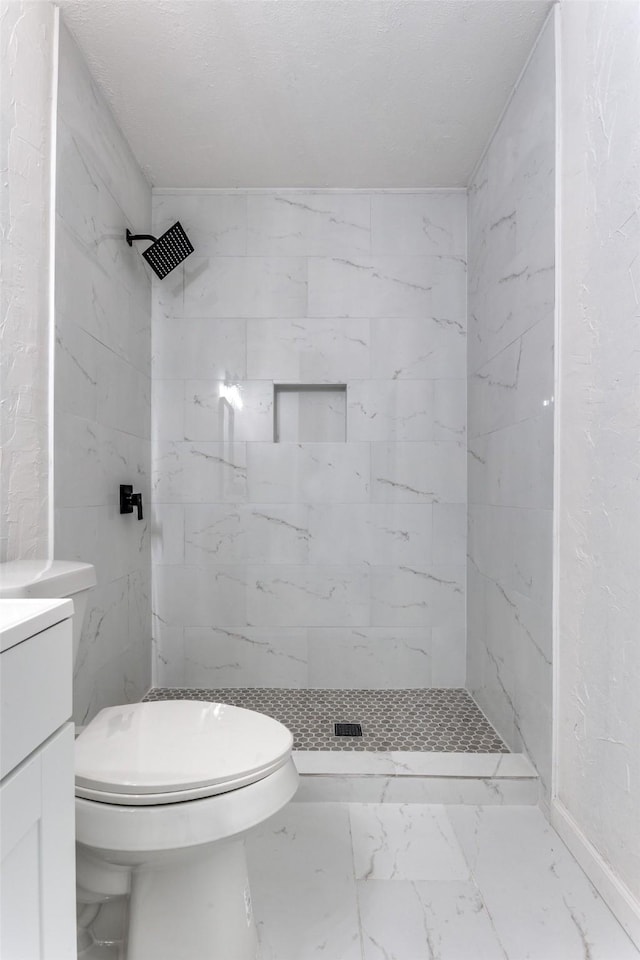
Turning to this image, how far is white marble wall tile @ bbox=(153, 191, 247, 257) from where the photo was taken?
2525 millimetres

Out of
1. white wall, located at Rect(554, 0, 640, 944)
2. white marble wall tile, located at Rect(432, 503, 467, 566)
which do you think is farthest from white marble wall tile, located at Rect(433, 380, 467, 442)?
white wall, located at Rect(554, 0, 640, 944)

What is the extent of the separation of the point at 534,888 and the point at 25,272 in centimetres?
194

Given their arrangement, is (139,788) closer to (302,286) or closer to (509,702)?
(509,702)

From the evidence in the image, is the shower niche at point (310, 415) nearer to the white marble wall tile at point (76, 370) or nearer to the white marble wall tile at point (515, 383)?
the white marble wall tile at point (515, 383)

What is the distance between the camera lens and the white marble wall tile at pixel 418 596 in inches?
99.1

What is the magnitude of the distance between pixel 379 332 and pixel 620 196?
51.4 inches

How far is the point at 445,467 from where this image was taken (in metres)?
2.52

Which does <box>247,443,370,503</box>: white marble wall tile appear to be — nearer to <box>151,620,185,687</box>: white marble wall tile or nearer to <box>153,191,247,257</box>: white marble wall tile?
<box>151,620,185,687</box>: white marble wall tile

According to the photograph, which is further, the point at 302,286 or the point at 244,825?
the point at 302,286

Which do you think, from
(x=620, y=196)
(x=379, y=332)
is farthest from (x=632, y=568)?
(x=379, y=332)

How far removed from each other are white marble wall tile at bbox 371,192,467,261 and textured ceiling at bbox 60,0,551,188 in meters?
0.08

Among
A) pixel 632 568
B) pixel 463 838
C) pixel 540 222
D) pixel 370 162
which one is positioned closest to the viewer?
pixel 632 568

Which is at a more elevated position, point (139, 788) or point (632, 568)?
point (632, 568)

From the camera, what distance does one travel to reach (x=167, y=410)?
2537mm
